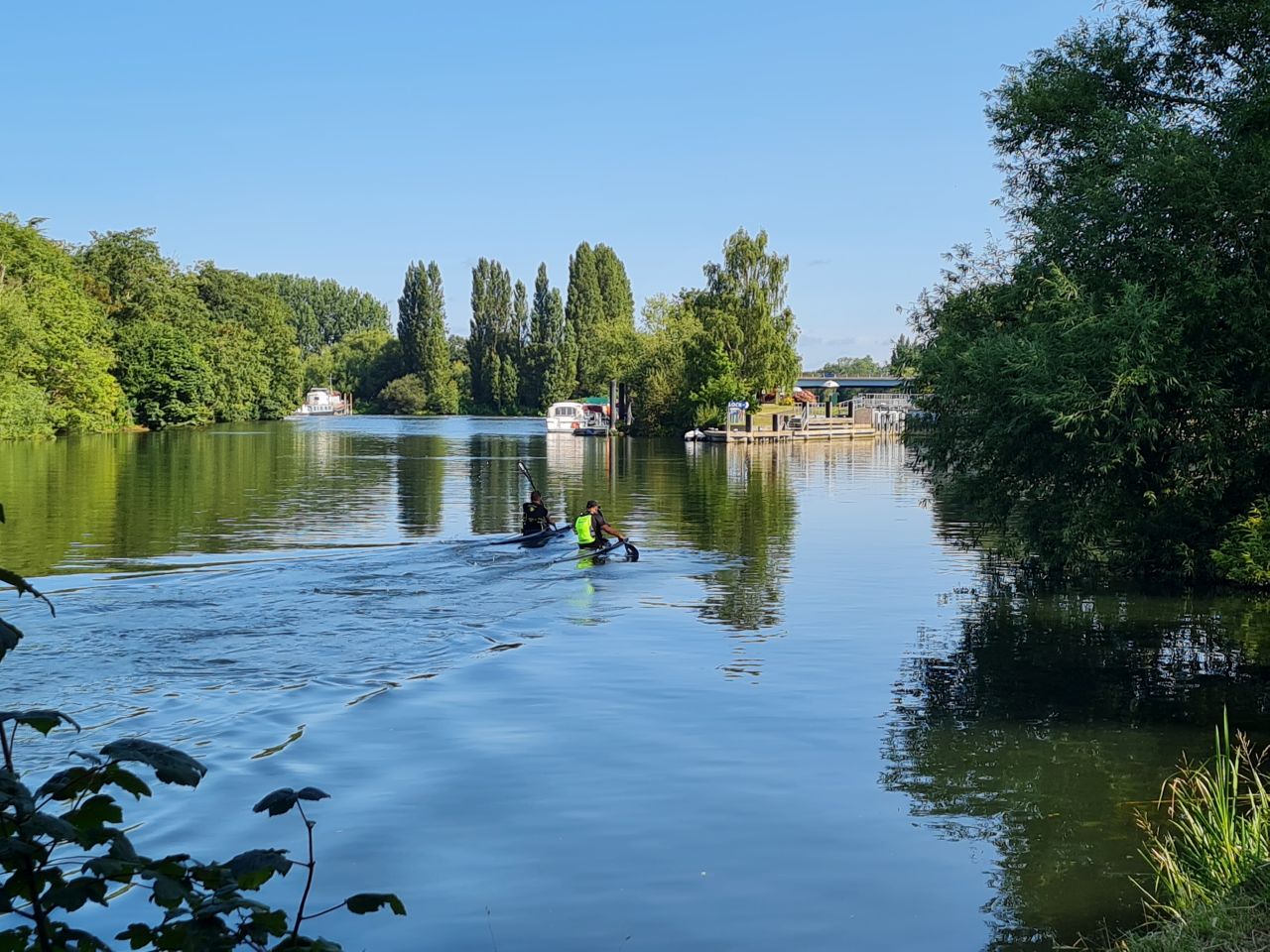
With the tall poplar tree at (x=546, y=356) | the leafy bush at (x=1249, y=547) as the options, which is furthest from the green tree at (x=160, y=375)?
the leafy bush at (x=1249, y=547)

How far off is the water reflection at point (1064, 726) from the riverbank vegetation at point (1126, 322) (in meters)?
1.95

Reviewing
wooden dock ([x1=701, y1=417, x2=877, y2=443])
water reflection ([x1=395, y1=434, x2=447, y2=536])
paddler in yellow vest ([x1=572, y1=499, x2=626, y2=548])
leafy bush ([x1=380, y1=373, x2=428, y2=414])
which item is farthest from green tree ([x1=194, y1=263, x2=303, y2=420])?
paddler in yellow vest ([x1=572, y1=499, x2=626, y2=548])

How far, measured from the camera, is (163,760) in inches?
144

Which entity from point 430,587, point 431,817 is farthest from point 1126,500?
point 431,817

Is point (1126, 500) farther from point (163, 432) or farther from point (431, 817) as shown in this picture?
point (163, 432)

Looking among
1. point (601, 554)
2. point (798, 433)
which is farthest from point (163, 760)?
point (798, 433)

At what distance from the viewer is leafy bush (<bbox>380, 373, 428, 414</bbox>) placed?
179 meters

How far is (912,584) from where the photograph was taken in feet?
83.6

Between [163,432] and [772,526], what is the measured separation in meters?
71.8

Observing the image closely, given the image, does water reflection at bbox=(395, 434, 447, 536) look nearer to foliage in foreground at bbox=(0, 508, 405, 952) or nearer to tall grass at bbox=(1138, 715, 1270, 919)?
tall grass at bbox=(1138, 715, 1270, 919)

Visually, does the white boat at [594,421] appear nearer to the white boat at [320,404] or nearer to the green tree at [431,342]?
the green tree at [431,342]

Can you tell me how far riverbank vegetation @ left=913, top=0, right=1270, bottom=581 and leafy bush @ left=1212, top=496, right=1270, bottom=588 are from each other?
0.05 meters

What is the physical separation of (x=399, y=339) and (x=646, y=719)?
580 feet

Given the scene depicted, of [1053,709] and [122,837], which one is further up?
[122,837]
